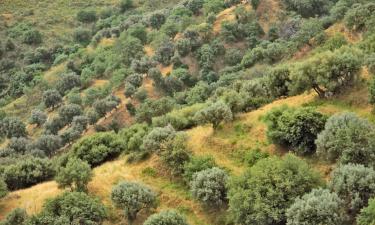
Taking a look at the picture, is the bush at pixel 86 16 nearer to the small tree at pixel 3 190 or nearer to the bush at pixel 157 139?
the bush at pixel 157 139

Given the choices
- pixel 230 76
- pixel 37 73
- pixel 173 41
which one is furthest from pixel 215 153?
pixel 37 73

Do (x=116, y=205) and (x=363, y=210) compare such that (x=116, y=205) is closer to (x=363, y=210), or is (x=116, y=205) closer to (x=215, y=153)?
(x=215, y=153)

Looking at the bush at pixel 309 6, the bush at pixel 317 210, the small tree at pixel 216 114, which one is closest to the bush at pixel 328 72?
the small tree at pixel 216 114

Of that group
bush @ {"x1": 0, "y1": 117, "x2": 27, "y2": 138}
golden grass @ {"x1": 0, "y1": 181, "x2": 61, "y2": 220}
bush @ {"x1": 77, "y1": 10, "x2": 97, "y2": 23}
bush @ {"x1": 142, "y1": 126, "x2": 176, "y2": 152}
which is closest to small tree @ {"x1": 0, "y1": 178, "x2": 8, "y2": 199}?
golden grass @ {"x1": 0, "y1": 181, "x2": 61, "y2": 220}

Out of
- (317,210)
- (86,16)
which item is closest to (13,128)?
(86,16)

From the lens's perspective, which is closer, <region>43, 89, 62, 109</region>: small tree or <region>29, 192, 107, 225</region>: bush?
<region>29, 192, 107, 225</region>: bush

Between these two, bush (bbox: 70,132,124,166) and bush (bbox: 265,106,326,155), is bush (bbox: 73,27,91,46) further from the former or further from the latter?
bush (bbox: 265,106,326,155)
